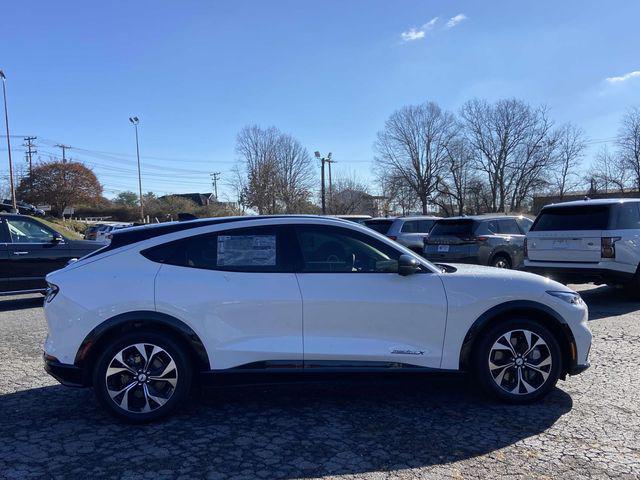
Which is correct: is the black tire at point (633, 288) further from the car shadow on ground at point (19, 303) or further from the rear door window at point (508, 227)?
the car shadow on ground at point (19, 303)

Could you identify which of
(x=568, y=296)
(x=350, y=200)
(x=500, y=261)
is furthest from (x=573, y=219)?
(x=350, y=200)

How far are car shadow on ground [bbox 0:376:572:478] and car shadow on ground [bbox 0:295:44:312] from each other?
581 centimetres

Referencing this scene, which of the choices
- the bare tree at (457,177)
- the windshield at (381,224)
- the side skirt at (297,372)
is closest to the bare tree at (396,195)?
the bare tree at (457,177)

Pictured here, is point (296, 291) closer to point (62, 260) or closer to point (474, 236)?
point (62, 260)

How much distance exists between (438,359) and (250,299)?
1.60 m

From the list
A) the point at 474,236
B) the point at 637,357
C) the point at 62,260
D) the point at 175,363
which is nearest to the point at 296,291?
the point at 175,363

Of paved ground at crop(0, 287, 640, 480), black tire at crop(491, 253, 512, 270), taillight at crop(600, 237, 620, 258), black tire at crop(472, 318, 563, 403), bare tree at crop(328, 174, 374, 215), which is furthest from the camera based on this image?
bare tree at crop(328, 174, 374, 215)

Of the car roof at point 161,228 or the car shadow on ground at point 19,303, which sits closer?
the car roof at point 161,228

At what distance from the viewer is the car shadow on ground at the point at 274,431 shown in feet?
11.1

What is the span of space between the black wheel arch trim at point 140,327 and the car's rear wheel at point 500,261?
1002cm

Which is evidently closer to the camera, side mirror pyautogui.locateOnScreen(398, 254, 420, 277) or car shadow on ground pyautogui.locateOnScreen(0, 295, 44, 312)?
side mirror pyautogui.locateOnScreen(398, 254, 420, 277)

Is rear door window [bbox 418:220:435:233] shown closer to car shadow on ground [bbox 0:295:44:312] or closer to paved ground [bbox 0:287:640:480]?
car shadow on ground [bbox 0:295:44:312]

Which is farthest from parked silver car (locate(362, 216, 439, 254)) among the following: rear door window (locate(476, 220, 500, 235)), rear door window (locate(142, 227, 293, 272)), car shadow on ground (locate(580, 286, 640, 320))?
rear door window (locate(142, 227, 293, 272))

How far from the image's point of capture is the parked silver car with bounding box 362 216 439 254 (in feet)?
52.4
